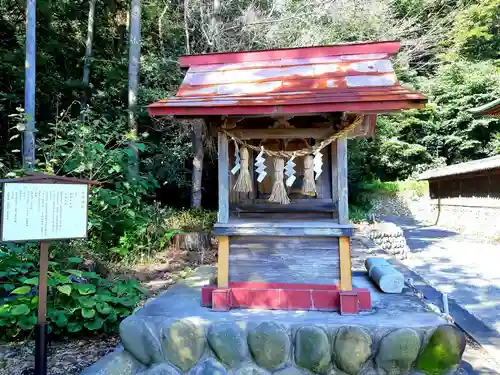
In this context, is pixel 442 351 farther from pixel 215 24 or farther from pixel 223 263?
pixel 215 24

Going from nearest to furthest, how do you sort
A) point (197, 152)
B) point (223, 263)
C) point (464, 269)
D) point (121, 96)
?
point (223, 263) < point (464, 269) < point (197, 152) < point (121, 96)

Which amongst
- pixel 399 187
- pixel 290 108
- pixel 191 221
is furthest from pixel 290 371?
pixel 399 187

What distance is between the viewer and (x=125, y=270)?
629 cm

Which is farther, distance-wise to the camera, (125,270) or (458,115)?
(458,115)

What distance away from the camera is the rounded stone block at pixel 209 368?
3.12 meters

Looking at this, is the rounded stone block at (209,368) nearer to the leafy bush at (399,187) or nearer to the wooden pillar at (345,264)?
the wooden pillar at (345,264)

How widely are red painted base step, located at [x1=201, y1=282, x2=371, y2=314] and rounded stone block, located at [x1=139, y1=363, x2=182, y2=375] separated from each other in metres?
0.70

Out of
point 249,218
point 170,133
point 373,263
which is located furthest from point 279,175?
point 170,133

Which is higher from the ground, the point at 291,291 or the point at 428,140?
the point at 428,140

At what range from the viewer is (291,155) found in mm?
3691

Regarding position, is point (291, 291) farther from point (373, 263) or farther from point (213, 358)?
point (373, 263)

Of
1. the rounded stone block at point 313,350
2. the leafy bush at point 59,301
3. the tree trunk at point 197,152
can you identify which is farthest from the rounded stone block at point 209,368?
the tree trunk at point 197,152

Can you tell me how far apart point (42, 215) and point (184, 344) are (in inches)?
66.7

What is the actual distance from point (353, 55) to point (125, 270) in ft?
17.1
